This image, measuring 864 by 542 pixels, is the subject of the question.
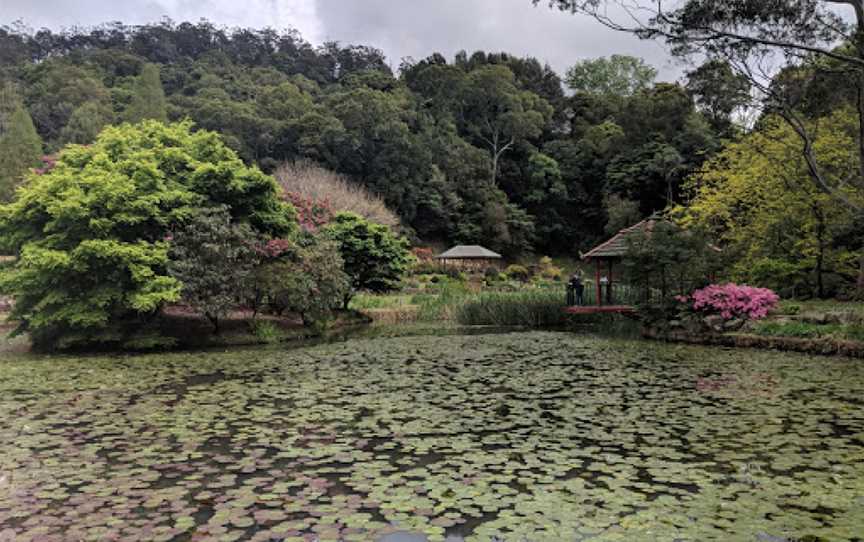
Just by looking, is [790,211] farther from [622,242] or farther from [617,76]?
[617,76]

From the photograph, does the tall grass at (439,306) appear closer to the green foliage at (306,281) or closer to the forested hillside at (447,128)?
the green foliage at (306,281)

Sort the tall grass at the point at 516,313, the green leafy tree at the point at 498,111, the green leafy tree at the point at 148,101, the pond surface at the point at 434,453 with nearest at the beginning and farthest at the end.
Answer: the pond surface at the point at 434,453, the tall grass at the point at 516,313, the green leafy tree at the point at 148,101, the green leafy tree at the point at 498,111

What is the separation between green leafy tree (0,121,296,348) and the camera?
10266 mm

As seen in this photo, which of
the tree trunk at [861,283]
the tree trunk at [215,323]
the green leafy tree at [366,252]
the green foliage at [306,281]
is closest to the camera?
the tree trunk at [215,323]

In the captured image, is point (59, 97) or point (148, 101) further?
point (59, 97)

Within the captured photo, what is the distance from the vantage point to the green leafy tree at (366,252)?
16875 millimetres

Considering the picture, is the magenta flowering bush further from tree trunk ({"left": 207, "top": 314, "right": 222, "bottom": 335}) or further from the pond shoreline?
tree trunk ({"left": 207, "top": 314, "right": 222, "bottom": 335})

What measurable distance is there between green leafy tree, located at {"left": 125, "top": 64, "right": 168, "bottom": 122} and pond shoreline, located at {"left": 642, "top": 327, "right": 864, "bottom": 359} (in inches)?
1097

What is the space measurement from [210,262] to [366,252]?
6.18 metres

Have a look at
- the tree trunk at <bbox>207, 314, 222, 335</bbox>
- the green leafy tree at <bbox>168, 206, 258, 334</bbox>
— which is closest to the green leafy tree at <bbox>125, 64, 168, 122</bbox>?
the green leafy tree at <bbox>168, 206, 258, 334</bbox>

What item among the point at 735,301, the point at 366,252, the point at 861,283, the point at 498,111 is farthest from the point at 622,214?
the point at 735,301

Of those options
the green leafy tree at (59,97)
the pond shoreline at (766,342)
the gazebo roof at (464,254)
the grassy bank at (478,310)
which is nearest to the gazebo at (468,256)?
the gazebo roof at (464,254)

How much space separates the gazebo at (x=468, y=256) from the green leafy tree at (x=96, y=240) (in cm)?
1691

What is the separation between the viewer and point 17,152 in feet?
94.2
